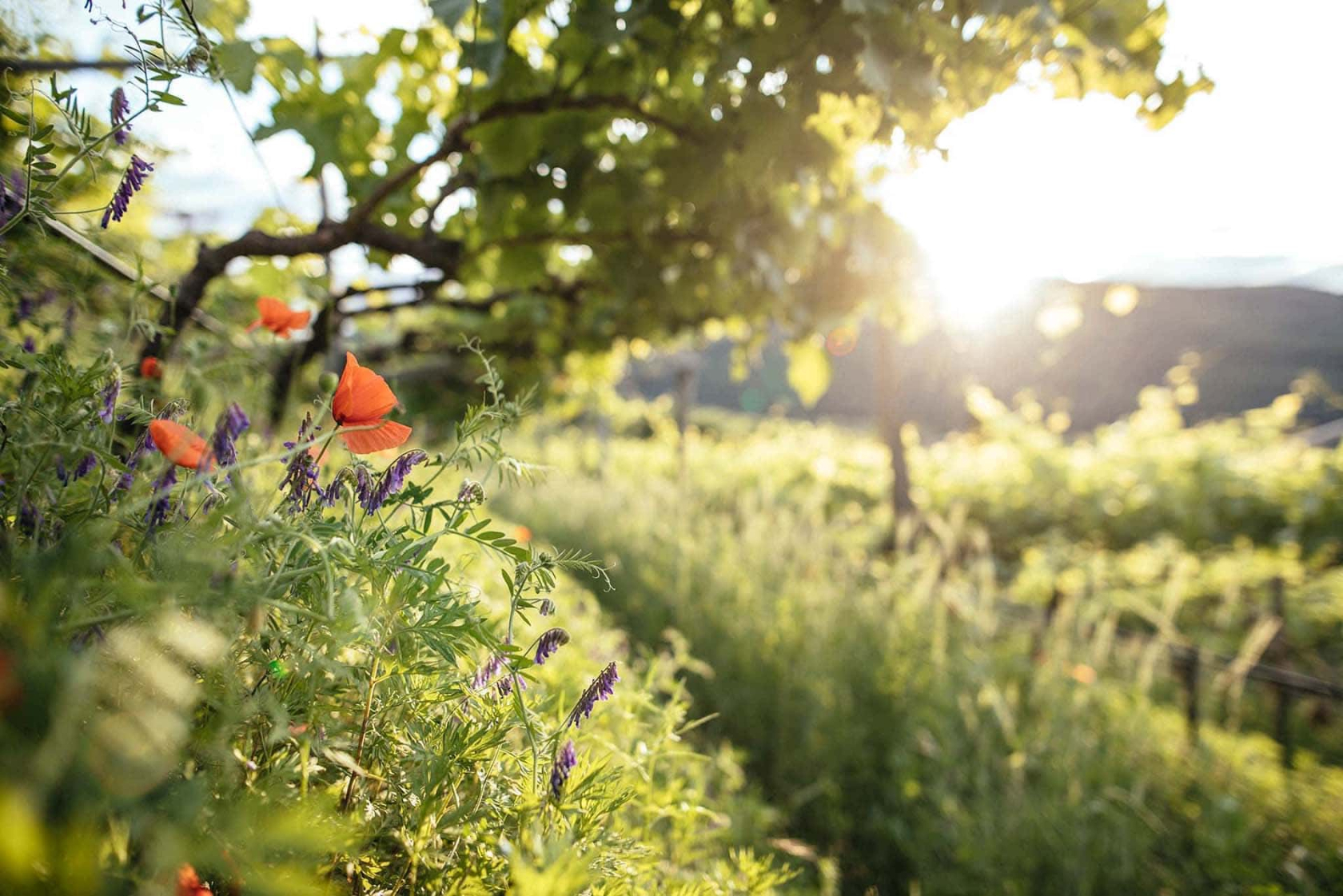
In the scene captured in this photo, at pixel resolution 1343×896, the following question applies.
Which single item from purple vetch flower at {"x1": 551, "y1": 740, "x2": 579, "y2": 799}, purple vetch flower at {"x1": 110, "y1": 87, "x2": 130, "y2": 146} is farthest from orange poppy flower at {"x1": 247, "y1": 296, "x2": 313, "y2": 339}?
purple vetch flower at {"x1": 551, "y1": 740, "x2": 579, "y2": 799}

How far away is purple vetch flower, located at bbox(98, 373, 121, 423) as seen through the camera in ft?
2.40

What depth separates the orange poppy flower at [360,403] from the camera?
2.33 ft

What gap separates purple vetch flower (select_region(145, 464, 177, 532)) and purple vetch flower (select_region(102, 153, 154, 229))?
304mm

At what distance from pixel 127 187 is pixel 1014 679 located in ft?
13.0

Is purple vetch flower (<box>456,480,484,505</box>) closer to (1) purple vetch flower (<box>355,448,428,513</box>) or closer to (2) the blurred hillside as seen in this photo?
(1) purple vetch flower (<box>355,448,428,513</box>)

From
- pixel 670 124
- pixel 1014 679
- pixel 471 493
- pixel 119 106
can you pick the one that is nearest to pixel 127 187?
pixel 119 106

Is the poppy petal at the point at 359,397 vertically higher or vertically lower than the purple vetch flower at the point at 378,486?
higher

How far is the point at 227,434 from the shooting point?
0.76 meters

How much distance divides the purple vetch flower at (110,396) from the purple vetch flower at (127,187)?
0.58ft

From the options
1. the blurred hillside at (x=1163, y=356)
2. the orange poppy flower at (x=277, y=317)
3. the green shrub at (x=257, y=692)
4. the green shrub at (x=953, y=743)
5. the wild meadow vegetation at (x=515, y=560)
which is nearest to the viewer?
the green shrub at (x=257, y=692)

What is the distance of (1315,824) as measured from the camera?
2334mm

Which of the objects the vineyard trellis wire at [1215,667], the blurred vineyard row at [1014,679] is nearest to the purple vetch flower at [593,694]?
the blurred vineyard row at [1014,679]

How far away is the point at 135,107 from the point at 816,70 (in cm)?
114

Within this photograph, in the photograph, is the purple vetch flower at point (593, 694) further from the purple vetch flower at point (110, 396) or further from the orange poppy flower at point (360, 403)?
the purple vetch flower at point (110, 396)
